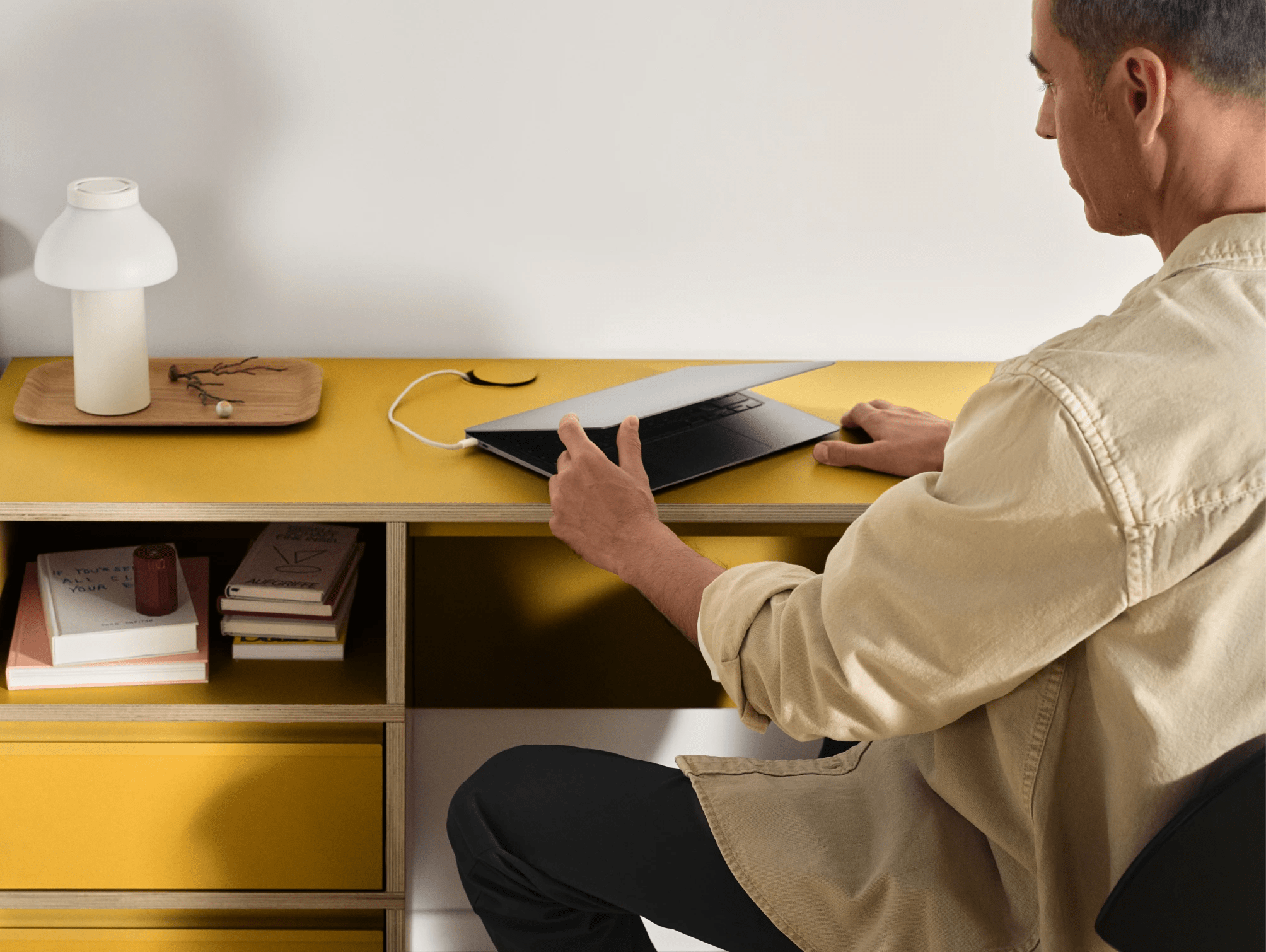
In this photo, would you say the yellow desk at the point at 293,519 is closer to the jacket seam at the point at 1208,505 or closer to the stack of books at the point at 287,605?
the stack of books at the point at 287,605

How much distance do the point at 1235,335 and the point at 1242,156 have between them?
18 cm

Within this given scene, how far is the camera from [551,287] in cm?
179

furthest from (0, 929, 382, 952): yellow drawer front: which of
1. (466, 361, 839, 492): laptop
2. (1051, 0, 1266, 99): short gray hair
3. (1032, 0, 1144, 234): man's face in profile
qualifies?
(1051, 0, 1266, 99): short gray hair

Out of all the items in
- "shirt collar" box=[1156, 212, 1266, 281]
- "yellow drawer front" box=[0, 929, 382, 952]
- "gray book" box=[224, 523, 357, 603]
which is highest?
"shirt collar" box=[1156, 212, 1266, 281]

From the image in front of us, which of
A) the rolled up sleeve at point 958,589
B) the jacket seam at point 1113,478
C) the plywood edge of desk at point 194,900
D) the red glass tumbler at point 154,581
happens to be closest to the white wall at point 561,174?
the red glass tumbler at point 154,581

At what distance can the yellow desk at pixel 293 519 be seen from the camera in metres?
1.34

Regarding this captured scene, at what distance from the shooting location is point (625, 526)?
1.29m

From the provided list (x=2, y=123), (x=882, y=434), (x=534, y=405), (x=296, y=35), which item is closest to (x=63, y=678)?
(x=534, y=405)

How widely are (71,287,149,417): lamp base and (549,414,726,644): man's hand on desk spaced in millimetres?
547

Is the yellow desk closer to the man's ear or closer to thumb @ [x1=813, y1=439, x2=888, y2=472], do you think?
thumb @ [x1=813, y1=439, x2=888, y2=472]

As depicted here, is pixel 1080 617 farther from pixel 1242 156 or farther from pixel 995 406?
pixel 1242 156

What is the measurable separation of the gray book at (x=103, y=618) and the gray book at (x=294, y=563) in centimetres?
7

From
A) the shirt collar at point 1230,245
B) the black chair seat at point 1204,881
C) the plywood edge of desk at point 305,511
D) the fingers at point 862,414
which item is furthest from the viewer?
the fingers at point 862,414

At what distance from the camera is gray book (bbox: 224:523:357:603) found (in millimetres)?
1460
